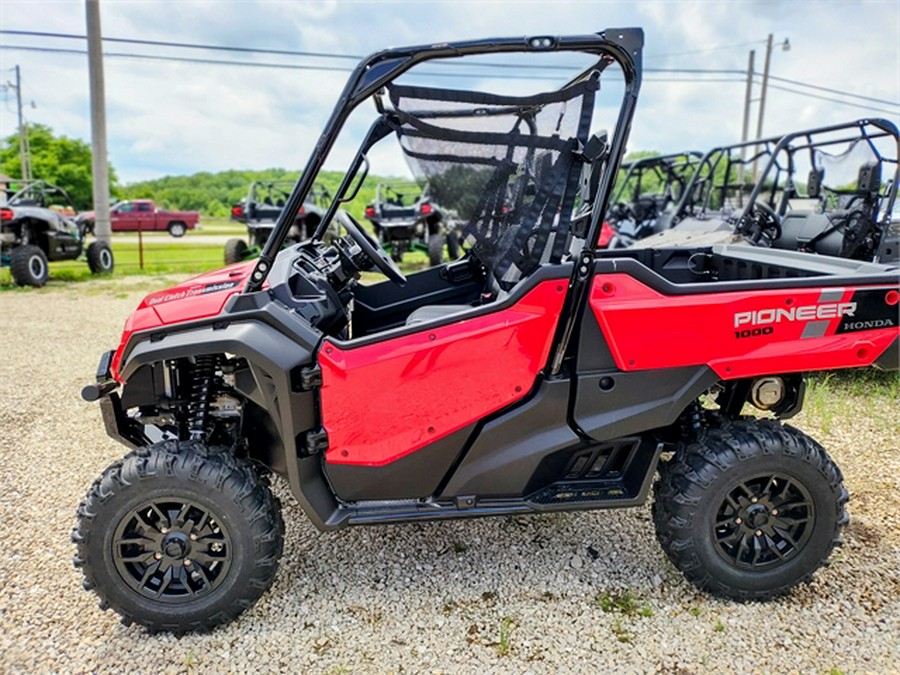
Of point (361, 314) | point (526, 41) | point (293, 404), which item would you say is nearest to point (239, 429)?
Result: point (293, 404)

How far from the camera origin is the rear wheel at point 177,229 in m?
31.3

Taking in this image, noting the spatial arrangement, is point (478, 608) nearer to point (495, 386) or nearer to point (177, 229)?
point (495, 386)

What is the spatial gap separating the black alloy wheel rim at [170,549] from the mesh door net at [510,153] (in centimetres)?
148

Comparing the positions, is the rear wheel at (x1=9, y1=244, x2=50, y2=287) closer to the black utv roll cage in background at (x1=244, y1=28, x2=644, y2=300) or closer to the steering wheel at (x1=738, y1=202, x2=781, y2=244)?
the black utv roll cage in background at (x1=244, y1=28, x2=644, y2=300)

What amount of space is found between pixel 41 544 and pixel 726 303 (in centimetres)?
315

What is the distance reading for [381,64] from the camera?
222cm

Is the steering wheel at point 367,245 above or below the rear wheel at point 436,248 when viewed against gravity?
above

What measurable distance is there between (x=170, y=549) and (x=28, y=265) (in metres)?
10.4

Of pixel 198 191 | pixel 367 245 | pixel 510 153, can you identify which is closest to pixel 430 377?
pixel 510 153

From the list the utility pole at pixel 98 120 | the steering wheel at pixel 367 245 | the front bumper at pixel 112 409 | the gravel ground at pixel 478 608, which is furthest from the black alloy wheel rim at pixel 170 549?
the utility pole at pixel 98 120

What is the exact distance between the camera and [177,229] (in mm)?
31547

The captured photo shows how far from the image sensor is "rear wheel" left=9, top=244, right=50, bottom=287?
35.0 ft

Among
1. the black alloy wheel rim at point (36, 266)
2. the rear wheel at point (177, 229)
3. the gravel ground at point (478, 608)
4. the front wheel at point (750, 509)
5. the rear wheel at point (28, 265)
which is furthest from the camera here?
the rear wheel at point (177, 229)

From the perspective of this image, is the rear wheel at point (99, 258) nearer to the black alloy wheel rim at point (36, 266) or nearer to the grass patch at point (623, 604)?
the black alloy wheel rim at point (36, 266)
